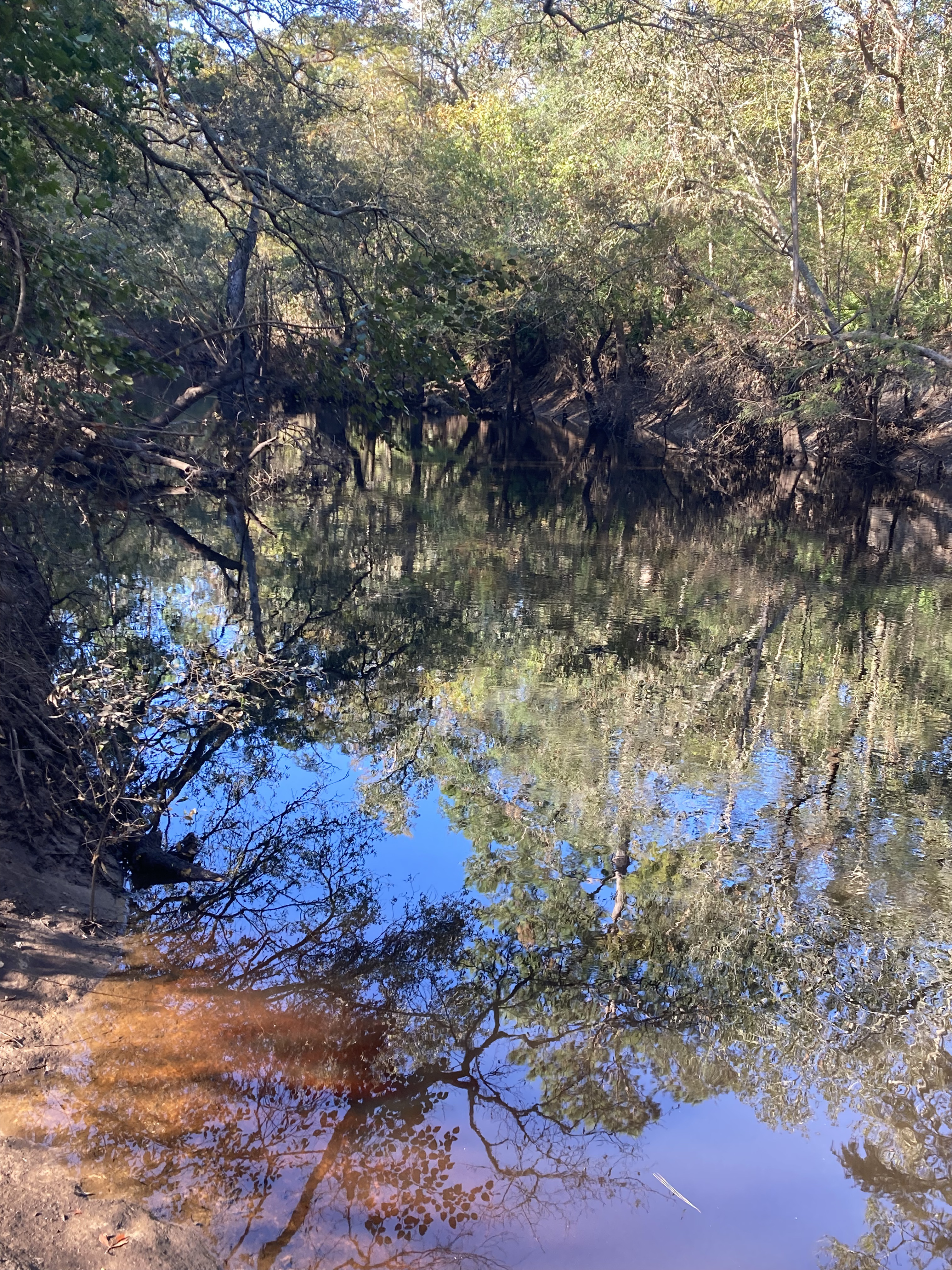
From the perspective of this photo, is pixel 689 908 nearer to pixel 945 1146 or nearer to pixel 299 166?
pixel 945 1146

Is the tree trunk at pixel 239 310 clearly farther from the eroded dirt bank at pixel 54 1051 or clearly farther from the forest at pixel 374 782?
the eroded dirt bank at pixel 54 1051

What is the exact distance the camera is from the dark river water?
3496mm

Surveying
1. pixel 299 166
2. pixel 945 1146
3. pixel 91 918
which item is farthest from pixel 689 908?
pixel 299 166

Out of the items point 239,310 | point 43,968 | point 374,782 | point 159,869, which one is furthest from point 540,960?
point 239,310

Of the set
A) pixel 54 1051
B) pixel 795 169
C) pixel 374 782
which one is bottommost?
pixel 54 1051

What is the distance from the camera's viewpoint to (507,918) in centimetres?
540

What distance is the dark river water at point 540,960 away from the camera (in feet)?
11.5

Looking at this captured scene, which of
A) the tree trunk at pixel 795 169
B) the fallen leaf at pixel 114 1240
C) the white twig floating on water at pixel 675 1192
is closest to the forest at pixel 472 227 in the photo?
the tree trunk at pixel 795 169

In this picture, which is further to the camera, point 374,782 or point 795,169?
point 795,169

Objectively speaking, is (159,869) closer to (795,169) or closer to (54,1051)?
(54,1051)

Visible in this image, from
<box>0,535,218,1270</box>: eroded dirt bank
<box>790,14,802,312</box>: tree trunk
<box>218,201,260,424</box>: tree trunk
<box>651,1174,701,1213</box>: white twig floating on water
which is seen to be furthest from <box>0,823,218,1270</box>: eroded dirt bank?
<box>790,14,802,312</box>: tree trunk

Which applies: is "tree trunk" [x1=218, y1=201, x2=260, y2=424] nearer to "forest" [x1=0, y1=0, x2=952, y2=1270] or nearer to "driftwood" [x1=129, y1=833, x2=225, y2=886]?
"forest" [x1=0, y1=0, x2=952, y2=1270]

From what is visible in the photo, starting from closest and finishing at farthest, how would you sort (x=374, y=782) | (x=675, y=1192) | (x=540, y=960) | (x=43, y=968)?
1. (x=675, y=1192)
2. (x=43, y=968)
3. (x=540, y=960)
4. (x=374, y=782)

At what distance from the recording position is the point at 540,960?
4.99 metres
